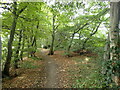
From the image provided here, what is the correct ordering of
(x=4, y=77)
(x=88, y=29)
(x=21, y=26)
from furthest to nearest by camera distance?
(x=88, y=29) < (x=21, y=26) < (x=4, y=77)

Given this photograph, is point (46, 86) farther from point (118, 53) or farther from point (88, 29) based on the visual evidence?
point (88, 29)

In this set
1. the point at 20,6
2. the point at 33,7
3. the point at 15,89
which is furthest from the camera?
the point at 33,7

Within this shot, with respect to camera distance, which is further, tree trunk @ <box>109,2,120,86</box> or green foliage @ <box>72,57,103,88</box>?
green foliage @ <box>72,57,103,88</box>

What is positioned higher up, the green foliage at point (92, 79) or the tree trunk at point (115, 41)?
the tree trunk at point (115, 41)

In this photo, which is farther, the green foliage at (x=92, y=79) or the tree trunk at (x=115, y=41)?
the green foliage at (x=92, y=79)

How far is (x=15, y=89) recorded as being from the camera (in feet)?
14.4

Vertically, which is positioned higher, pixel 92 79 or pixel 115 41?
pixel 115 41

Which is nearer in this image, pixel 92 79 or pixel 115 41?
pixel 115 41

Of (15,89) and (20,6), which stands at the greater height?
(20,6)

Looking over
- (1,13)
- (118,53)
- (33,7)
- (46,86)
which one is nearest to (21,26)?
(1,13)

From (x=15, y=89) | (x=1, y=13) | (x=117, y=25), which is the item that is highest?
(x=1, y=13)

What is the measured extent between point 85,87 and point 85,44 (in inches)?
187

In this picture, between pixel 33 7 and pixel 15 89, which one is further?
pixel 33 7

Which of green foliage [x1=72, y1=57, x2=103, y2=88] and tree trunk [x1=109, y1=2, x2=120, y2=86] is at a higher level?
tree trunk [x1=109, y1=2, x2=120, y2=86]
